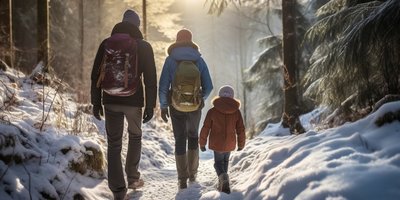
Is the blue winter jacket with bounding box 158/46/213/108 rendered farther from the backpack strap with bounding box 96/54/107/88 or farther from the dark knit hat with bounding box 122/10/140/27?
the backpack strap with bounding box 96/54/107/88

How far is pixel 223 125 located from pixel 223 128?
0.04 meters

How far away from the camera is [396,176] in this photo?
297 cm

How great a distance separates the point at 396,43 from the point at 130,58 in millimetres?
3444

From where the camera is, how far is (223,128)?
17.7 ft

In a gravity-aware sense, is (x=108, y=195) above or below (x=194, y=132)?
below

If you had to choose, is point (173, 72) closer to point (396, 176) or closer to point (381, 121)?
point (381, 121)

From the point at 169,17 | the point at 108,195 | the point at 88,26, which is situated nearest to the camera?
the point at 108,195

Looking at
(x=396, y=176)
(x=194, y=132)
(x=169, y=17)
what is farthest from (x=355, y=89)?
(x=169, y=17)

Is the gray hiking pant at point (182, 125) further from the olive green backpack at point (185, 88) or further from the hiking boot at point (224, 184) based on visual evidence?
the hiking boot at point (224, 184)

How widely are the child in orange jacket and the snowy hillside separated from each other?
17.7 inches

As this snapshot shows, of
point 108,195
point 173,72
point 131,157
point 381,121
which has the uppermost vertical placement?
point 173,72

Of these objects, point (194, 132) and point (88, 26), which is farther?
point (88, 26)

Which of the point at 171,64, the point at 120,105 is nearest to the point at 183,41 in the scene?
the point at 171,64

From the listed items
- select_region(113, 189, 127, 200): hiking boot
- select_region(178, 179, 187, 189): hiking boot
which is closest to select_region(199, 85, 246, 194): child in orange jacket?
select_region(178, 179, 187, 189): hiking boot
